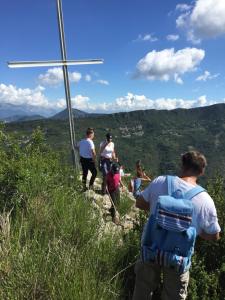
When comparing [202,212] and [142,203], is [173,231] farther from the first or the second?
[142,203]

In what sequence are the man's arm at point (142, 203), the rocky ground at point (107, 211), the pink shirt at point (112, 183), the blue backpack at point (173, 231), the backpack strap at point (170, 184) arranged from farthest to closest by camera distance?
the pink shirt at point (112, 183), the rocky ground at point (107, 211), the man's arm at point (142, 203), the backpack strap at point (170, 184), the blue backpack at point (173, 231)

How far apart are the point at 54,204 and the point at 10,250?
1664 mm

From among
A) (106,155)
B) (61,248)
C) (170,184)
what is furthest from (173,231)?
(106,155)

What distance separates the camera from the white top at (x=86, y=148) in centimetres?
1179

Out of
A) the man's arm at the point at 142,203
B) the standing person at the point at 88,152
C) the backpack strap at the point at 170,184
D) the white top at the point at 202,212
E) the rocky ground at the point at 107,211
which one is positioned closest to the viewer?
the white top at the point at 202,212

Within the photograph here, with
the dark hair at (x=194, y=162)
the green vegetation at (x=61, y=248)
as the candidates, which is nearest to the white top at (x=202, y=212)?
the dark hair at (x=194, y=162)

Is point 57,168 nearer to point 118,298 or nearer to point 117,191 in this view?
point 117,191

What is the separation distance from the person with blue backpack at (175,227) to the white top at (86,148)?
299 inches

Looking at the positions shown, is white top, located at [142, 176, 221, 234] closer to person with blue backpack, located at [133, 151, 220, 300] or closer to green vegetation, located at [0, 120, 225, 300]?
person with blue backpack, located at [133, 151, 220, 300]

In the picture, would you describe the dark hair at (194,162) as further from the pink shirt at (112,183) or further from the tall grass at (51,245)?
the pink shirt at (112,183)

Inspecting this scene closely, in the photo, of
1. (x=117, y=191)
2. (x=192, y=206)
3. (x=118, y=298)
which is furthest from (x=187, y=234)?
(x=117, y=191)

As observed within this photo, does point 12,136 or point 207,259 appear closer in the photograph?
point 207,259

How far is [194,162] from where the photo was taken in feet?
13.2

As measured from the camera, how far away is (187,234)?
12.5 ft
